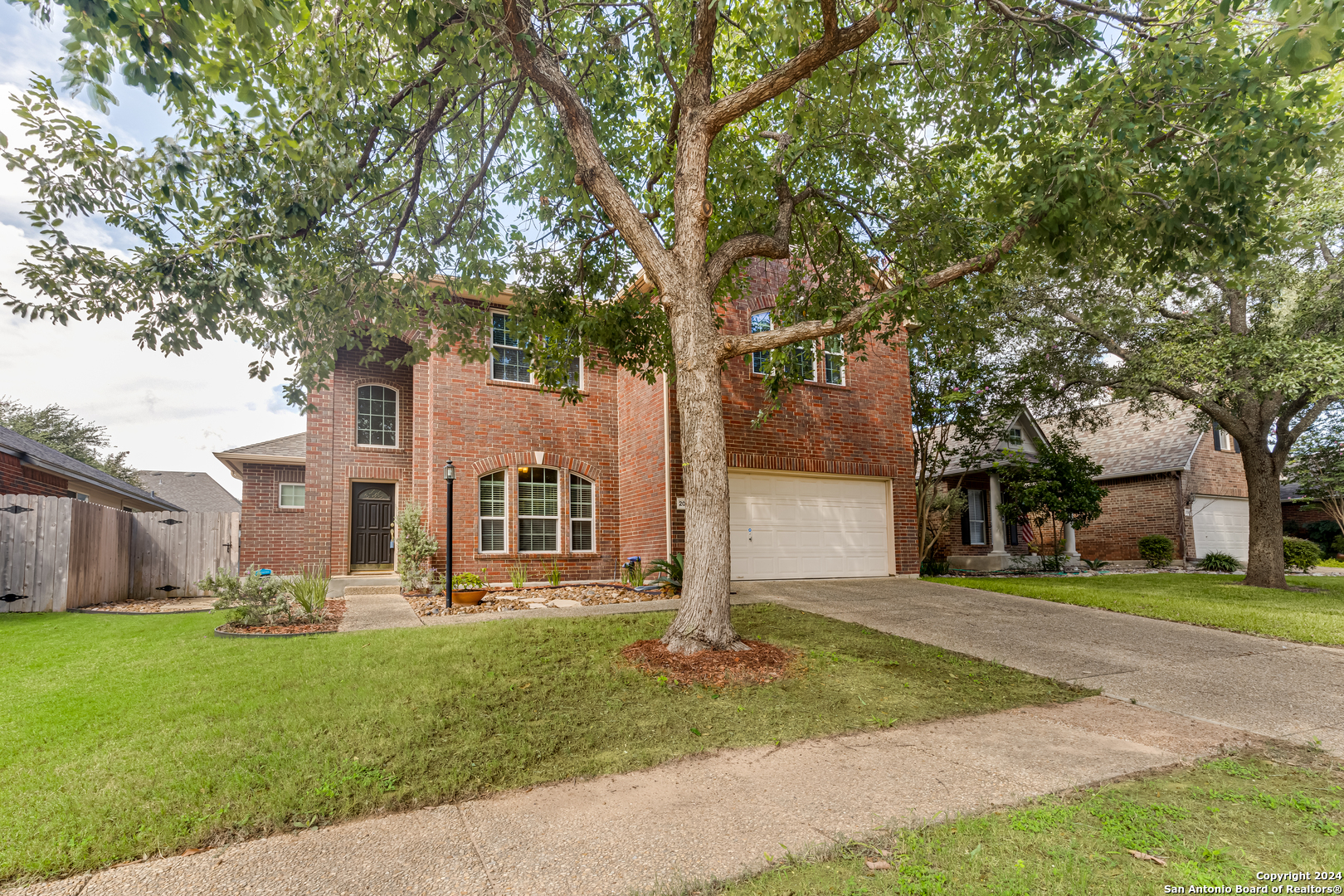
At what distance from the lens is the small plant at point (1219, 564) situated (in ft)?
61.8

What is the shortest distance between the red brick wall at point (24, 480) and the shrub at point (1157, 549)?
27426mm

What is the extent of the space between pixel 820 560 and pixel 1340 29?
970 centimetres

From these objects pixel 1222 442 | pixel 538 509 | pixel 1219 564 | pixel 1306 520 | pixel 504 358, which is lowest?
pixel 1219 564

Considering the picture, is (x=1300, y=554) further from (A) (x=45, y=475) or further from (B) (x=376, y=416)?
(A) (x=45, y=475)

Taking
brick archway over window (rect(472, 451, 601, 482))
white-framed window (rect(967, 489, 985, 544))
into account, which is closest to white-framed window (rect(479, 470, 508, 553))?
brick archway over window (rect(472, 451, 601, 482))

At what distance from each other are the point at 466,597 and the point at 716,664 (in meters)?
5.35

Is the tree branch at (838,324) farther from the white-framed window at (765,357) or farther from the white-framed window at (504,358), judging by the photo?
the white-framed window at (504,358)

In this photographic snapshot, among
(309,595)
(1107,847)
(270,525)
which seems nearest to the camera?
(1107,847)

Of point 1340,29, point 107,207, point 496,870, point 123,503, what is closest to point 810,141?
point 1340,29

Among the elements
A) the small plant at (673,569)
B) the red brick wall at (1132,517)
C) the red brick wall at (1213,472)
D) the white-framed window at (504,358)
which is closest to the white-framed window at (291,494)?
the white-framed window at (504,358)

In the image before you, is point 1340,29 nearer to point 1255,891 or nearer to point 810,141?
point 810,141

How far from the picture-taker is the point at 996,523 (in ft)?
58.4

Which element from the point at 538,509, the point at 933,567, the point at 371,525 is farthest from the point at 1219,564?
the point at 371,525

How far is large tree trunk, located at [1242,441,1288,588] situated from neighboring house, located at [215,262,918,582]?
22.0 ft
